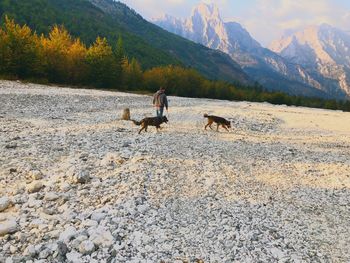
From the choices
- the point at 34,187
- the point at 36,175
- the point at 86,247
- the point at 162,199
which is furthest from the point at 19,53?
the point at 86,247

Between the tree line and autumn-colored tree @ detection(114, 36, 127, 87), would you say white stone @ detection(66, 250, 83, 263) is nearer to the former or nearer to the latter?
the tree line

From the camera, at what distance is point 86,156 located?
1811 cm

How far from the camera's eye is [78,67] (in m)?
80.4

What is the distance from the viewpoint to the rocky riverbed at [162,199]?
433 inches

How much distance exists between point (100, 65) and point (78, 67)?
454 centimetres

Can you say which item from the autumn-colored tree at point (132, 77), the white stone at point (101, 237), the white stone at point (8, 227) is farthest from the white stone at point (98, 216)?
the autumn-colored tree at point (132, 77)

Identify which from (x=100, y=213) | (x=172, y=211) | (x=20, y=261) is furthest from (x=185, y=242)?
(x=20, y=261)

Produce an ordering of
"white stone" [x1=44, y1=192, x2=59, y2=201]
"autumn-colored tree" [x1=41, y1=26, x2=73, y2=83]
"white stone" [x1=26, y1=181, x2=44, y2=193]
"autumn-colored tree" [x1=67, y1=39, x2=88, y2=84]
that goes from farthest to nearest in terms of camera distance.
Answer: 1. "autumn-colored tree" [x1=67, y1=39, x2=88, y2=84]
2. "autumn-colored tree" [x1=41, y1=26, x2=73, y2=83]
3. "white stone" [x1=26, y1=181, x2=44, y2=193]
4. "white stone" [x1=44, y1=192, x2=59, y2=201]

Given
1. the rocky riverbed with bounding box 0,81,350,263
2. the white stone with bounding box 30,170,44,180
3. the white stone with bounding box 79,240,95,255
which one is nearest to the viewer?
the white stone with bounding box 79,240,95,255

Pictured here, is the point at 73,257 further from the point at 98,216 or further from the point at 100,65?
the point at 100,65

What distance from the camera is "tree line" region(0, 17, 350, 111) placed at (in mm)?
67250

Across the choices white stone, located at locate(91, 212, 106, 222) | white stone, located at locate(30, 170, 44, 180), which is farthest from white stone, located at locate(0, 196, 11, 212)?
white stone, located at locate(91, 212, 106, 222)

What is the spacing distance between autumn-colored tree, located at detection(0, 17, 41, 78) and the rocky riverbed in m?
45.5

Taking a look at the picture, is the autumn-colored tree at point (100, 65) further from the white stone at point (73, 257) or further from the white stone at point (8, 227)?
the white stone at point (73, 257)
